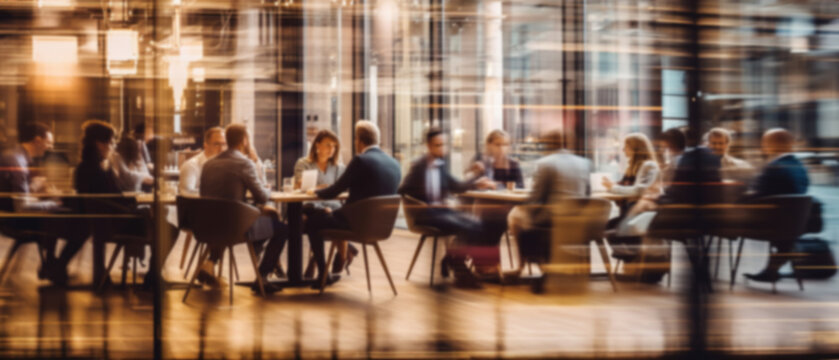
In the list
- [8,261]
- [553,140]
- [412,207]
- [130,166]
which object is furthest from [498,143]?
[8,261]

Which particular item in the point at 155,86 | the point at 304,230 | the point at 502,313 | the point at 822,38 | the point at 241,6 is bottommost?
the point at 502,313

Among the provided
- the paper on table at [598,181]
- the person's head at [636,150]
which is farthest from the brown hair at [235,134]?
the person's head at [636,150]

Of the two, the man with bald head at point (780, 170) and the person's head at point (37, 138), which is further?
the man with bald head at point (780, 170)

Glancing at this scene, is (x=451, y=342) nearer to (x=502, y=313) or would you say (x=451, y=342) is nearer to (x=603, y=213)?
(x=502, y=313)

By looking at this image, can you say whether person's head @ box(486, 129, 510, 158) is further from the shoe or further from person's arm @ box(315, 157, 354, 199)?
the shoe

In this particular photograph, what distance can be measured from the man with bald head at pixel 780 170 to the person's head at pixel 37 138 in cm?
400

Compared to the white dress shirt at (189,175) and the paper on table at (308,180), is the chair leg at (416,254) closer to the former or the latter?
the paper on table at (308,180)

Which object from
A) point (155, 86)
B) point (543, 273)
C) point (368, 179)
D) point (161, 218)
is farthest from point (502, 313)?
point (155, 86)

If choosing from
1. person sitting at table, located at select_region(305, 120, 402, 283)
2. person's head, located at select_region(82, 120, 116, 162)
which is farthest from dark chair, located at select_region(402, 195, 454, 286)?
person's head, located at select_region(82, 120, 116, 162)

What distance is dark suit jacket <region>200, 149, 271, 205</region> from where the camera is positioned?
5.43 metres

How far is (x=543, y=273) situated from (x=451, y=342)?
66.9 inches

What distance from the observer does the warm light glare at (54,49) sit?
407 centimetres

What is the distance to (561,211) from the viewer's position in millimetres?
5367

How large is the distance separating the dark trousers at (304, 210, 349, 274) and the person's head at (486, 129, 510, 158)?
130 cm
